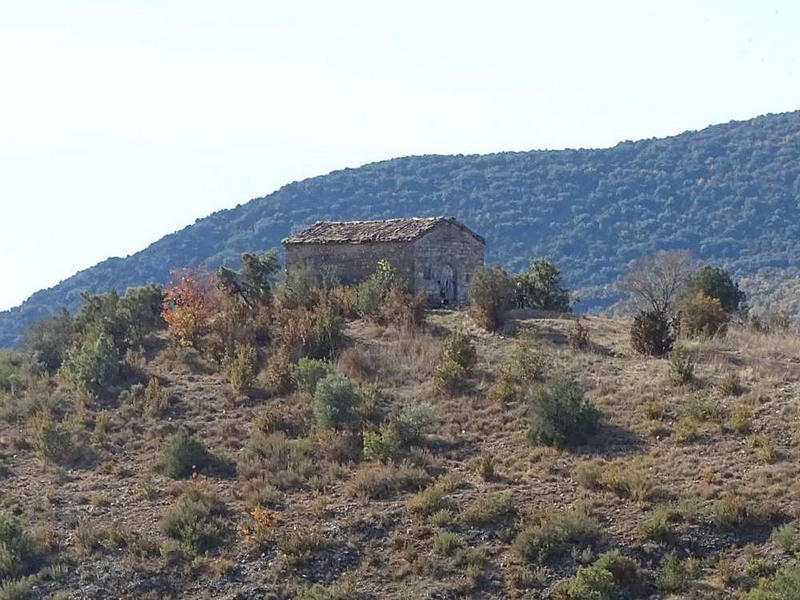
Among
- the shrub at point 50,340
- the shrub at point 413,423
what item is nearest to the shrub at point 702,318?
the shrub at point 413,423

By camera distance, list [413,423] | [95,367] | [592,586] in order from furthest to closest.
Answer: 1. [95,367]
2. [413,423]
3. [592,586]

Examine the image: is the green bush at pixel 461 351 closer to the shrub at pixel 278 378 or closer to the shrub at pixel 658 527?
the shrub at pixel 278 378

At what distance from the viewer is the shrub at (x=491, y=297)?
32156 millimetres

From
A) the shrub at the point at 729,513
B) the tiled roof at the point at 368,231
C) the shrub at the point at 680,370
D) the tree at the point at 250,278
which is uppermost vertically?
the tiled roof at the point at 368,231

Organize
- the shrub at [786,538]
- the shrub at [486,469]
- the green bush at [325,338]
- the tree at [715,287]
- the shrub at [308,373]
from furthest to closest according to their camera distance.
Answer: the tree at [715,287]
the green bush at [325,338]
the shrub at [308,373]
the shrub at [486,469]
the shrub at [786,538]

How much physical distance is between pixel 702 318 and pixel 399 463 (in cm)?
1191

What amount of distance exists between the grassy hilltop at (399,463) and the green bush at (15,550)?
0.12ft

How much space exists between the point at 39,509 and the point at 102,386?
7285 mm

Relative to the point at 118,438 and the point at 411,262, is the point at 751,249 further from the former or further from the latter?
the point at 118,438

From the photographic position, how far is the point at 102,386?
3014 centimetres

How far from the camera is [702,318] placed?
31.0 metres

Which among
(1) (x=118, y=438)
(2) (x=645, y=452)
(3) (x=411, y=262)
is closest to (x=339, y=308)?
(3) (x=411, y=262)

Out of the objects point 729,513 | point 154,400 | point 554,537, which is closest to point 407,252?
point 154,400

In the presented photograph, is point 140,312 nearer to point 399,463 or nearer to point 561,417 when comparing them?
point 399,463
